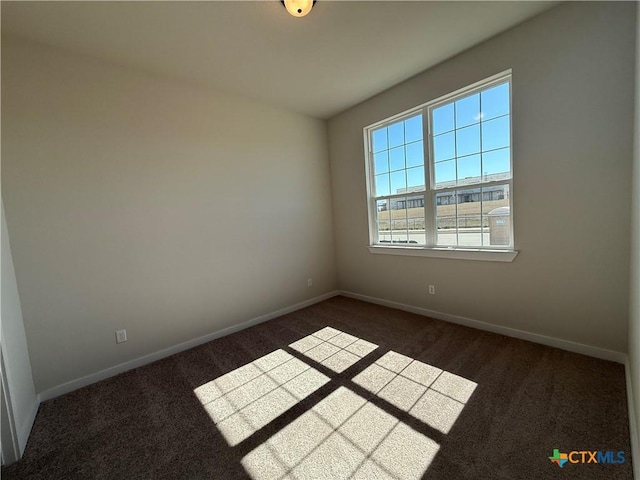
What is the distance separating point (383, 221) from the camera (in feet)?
11.9

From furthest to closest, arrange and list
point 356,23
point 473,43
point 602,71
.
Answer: point 473,43, point 356,23, point 602,71

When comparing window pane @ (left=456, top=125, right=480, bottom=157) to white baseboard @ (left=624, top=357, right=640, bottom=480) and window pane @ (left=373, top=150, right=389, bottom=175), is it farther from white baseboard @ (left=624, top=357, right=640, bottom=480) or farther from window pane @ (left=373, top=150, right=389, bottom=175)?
white baseboard @ (left=624, top=357, right=640, bottom=480)

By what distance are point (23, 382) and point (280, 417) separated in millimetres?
1804


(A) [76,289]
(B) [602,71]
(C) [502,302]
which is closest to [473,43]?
(B) [602,71]

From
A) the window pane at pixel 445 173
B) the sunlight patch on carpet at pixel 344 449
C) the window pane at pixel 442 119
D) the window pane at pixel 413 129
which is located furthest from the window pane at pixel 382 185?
the sunlight patch on carpet at pixel 344 449

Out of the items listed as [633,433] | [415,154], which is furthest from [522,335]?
[415,154]

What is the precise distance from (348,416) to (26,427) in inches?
82.5

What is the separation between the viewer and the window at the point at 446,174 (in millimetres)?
2521

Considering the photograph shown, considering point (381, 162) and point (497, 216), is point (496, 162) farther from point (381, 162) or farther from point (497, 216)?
point (381, 162)

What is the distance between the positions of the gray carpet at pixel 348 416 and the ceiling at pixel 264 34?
9.15 feet

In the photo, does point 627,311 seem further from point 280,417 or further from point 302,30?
point 302,30

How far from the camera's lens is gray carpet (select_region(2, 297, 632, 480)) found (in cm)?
136

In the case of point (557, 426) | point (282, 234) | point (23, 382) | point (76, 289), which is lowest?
point (557, 426)

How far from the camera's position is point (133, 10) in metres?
1.80
